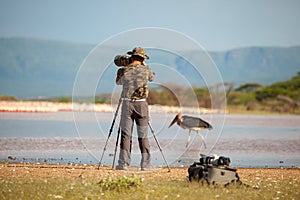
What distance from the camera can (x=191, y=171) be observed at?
1151 centimetres

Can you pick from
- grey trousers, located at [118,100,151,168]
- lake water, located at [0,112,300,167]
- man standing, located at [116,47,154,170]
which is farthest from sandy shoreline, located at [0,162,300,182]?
lake water, located at [0,112,300,167]

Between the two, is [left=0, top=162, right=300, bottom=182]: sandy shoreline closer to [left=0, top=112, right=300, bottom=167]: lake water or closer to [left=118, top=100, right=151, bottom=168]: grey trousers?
[left=118, top=100, right=151, bottom=168]: grey trousers

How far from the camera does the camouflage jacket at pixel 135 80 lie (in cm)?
1352

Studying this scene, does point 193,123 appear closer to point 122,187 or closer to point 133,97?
point 133,97

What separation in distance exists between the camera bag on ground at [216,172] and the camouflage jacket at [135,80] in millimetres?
2688

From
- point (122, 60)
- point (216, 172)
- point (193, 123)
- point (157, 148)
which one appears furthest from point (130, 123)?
point (193, 123)

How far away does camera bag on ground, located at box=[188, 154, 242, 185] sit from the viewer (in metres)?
11.0

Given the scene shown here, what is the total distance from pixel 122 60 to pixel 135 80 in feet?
1.82

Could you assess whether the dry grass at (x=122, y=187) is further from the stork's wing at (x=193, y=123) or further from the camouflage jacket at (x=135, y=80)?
the stork's wing at (x=193, y=123)

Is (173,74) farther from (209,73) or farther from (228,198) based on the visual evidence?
(228,198)

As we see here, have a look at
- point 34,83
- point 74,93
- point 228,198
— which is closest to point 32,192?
point 228,198

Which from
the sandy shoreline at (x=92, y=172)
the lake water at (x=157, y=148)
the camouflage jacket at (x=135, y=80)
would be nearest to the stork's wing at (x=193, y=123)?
the lake water at (x=157, y=148)

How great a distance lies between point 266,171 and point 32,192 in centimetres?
593

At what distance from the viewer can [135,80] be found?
13523 mm
